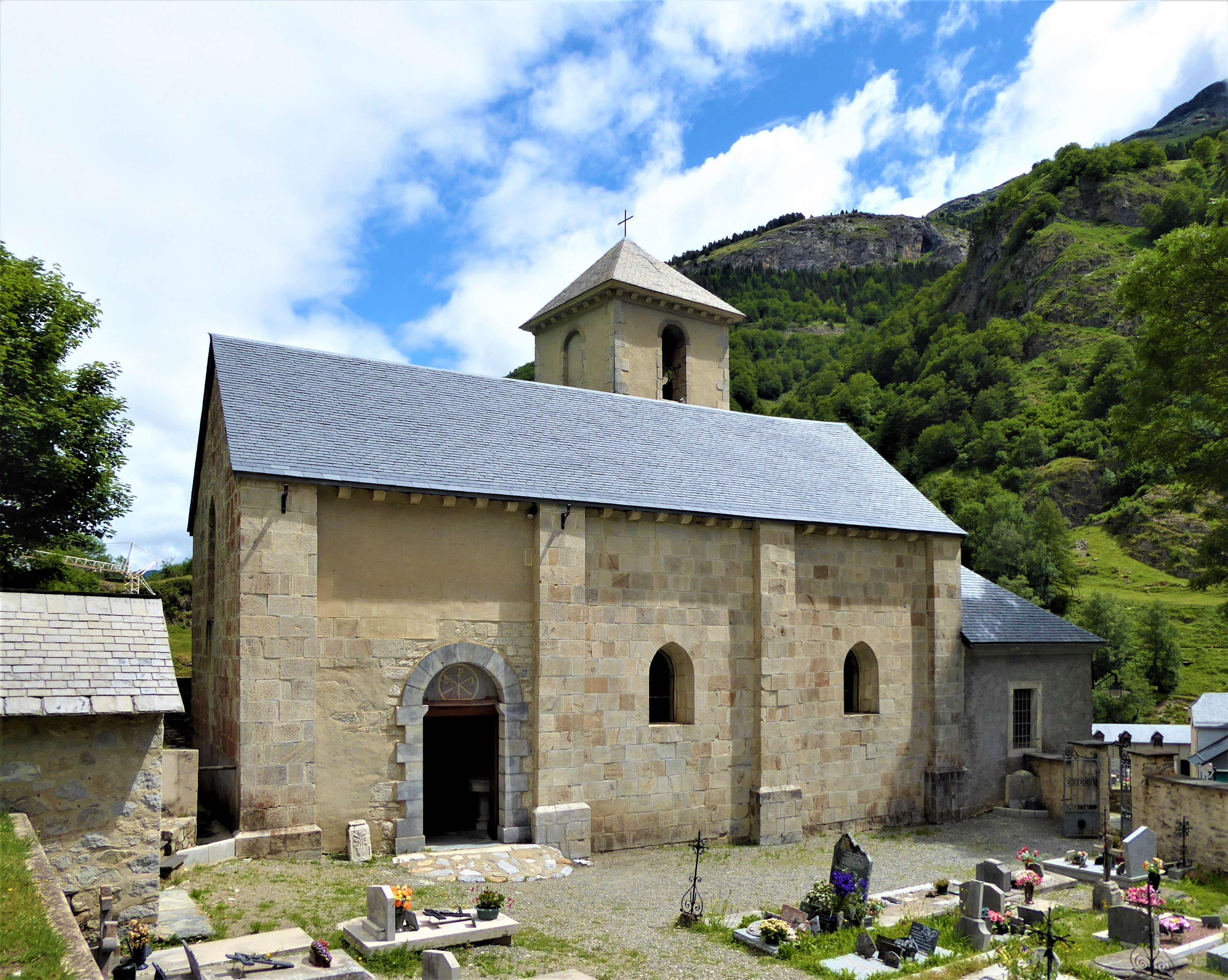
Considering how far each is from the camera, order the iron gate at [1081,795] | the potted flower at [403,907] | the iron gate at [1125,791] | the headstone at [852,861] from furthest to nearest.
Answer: the iron gate at [1081,795]
the iron gate at [1125,791]
the headstone at [852,861]
the potted flower at [403,907]

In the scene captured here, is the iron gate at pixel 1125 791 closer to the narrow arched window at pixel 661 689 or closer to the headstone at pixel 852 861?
the headstone at pixel 852 861

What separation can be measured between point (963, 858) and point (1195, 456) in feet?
36.2

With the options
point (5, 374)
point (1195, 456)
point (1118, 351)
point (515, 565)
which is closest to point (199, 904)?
point (515, 565)

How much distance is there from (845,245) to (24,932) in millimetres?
168499

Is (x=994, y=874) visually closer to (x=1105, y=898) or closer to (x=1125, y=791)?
Result: (x=1105, y=898)

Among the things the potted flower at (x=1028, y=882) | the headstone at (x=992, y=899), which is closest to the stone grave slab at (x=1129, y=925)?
the headstone at (x=992, y=899)

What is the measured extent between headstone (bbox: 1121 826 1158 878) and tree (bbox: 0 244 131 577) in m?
25.3

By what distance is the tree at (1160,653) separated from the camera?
154 ft

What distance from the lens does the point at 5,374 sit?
21922mm

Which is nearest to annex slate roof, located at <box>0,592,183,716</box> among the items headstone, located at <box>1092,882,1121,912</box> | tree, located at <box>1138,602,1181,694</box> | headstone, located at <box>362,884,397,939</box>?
headstone, located at <box>362,884,397,939</box>

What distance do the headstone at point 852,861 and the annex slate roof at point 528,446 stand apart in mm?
6940

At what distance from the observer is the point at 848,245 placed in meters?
161

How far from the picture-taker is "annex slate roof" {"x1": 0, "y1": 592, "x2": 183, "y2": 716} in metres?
9.42

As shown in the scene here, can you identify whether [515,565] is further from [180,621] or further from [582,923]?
[180,621]
